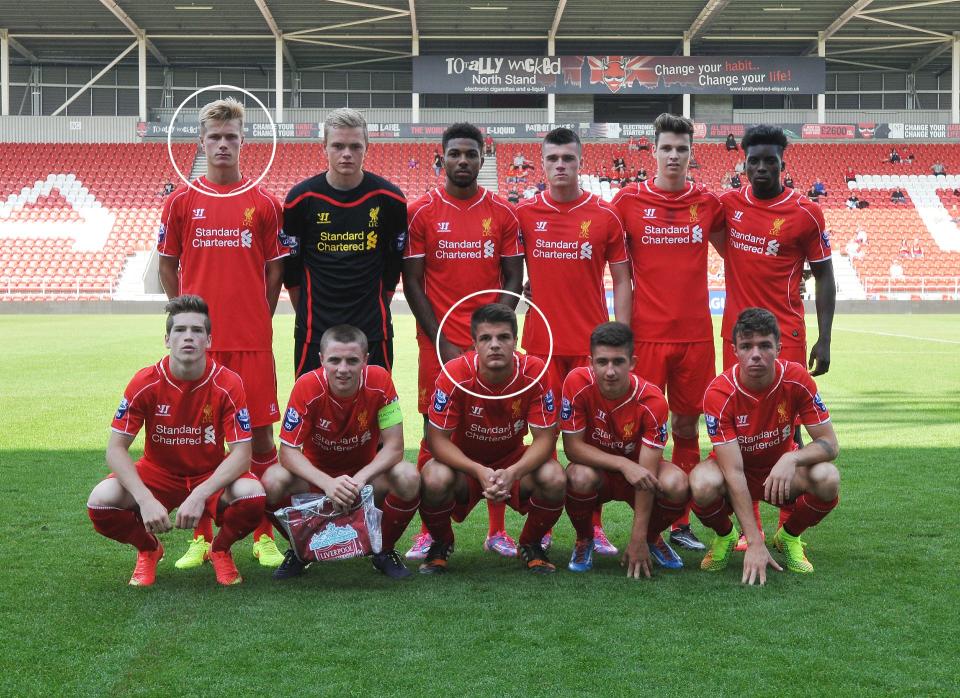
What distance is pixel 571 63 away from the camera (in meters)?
33.0

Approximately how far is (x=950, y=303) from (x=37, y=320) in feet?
76.8

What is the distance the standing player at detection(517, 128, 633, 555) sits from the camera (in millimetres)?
4961

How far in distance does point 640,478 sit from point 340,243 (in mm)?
1766

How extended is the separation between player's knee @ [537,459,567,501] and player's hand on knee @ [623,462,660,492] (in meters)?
0.27

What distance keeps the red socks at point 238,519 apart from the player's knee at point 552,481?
1166 mm

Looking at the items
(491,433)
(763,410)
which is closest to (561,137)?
(491,433)

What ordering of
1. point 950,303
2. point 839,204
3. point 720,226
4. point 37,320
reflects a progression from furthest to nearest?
1. point 839,204
2. point 950,303
3. point 37,320
4. point 720,226

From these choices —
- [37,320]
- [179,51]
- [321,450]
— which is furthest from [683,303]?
[179,51]

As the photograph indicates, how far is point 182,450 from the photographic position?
4242 mm

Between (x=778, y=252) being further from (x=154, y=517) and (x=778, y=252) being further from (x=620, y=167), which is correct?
(x=620, y=167)

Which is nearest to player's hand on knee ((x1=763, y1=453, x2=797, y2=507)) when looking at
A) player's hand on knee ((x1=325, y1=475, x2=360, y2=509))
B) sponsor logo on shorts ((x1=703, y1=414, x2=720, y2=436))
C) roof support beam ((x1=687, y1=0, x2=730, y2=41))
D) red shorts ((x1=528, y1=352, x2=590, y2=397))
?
sponsor logo on shorts ((x1=703, y1=414, x2=720, y2=436))

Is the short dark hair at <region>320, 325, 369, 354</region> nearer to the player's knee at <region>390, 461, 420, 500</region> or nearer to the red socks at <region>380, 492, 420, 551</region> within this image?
the player's knee at <region>390, 461, 420, 500</region>

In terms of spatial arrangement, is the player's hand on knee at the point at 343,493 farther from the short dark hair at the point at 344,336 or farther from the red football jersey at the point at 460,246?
the red football jersey at the point at 460,246

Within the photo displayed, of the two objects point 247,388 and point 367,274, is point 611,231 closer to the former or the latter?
point 367,274
